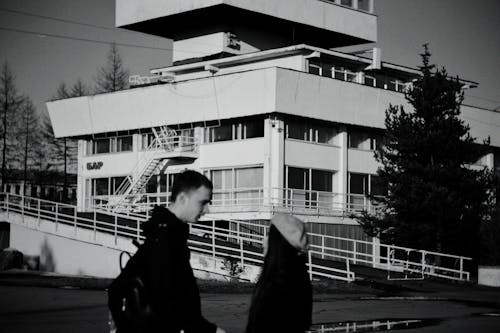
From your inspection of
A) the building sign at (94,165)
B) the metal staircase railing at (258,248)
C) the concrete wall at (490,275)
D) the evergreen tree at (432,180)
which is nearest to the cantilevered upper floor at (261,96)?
the building sign at (94,165)

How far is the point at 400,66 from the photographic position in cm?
5441

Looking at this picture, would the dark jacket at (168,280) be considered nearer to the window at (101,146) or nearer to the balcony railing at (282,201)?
the balcony railing at (282,201)

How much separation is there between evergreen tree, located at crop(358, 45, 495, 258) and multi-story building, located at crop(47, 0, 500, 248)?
6.21 feet

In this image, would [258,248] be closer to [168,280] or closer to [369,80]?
[369,80]

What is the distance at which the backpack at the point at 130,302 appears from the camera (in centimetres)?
494

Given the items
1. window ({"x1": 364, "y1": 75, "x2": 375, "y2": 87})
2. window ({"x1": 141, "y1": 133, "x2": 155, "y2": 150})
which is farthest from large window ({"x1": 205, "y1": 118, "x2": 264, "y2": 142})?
window ({"x1": 364, "y1": 75, "x2": 375, "y2": 87})

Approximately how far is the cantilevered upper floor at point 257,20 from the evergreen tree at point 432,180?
16916mm

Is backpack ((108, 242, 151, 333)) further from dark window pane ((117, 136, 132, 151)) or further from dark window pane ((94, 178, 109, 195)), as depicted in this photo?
dark window pane ((94, 178, 109, 195))

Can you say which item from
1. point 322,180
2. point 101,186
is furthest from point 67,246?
point 101,186

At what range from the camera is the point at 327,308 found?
62.0 ft

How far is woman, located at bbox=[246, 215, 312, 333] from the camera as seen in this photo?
557 cm

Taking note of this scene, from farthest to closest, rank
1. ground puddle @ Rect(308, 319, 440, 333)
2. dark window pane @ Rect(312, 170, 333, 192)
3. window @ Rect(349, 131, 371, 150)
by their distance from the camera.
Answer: window @ Rect(349, 131, 371, 150)
dark window pane @ Rect(312, 170, 333, 192)
ground puddle @ Rect(308, 319, 440, 333)

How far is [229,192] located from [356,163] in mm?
7697

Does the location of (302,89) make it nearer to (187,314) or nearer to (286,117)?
(286,117)
